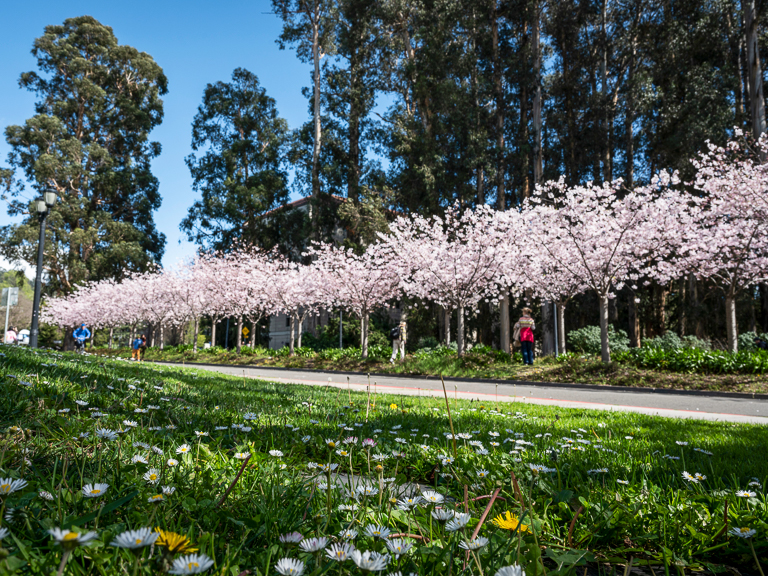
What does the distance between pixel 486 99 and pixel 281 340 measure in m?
30.6

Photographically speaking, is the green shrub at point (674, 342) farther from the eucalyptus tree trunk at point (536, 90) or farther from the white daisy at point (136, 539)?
the white daisy at point (136, 539)

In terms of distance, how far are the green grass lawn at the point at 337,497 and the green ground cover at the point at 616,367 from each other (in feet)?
35.2

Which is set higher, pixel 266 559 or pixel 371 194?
pixel 371 194

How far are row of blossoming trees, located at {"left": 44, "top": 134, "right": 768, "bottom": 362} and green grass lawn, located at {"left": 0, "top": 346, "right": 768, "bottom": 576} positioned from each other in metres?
14.6

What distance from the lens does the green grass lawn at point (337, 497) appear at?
1350 mm

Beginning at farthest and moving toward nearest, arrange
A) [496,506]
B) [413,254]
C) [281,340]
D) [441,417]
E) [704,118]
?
1. [281,340]
2. [704,118]
3. [413,254]
4. [441,417]
5. [496,506]

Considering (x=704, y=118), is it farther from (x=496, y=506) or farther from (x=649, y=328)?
(x=496, y=506)

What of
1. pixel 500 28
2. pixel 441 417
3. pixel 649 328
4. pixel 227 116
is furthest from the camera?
pixel 227 116

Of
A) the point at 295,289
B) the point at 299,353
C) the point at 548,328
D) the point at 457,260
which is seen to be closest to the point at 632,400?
the point at 457,260

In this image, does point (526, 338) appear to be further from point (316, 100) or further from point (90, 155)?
point (90, 155)

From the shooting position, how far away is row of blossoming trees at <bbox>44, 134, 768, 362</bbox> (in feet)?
55.8

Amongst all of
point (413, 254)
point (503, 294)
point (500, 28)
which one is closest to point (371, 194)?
point (413, 254)

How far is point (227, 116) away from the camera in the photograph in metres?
41.4

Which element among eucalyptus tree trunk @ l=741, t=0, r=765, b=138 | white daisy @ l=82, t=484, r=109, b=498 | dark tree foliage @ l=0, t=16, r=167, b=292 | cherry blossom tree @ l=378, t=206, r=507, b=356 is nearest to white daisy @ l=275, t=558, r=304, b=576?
white daisy @ l=82, t=484, r=109, b=498
